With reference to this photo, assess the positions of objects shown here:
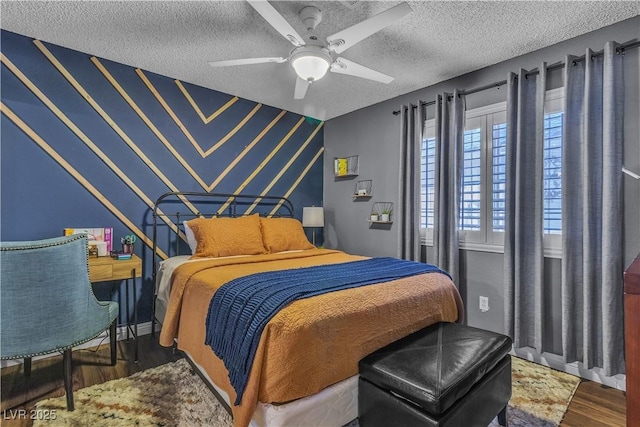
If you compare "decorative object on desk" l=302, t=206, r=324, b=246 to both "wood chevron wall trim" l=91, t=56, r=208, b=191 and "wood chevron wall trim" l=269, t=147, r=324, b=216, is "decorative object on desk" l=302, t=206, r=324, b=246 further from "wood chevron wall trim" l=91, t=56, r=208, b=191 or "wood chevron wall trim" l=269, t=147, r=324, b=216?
"wood chevron wall trim" l=91, t=56, r=208, b=191

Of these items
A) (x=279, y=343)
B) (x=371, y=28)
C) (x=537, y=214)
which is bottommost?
(x=279, y=343)

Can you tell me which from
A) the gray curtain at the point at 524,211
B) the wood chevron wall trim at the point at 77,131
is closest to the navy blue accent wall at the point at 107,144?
the wood chevron wall trim at the point at 77,131

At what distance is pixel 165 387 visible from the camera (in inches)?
83.0

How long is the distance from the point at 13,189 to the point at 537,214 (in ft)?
13.7

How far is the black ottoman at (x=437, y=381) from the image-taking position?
4.31 feet

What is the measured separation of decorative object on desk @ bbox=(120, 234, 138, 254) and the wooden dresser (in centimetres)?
303

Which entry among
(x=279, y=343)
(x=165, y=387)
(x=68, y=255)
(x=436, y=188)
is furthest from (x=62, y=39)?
(x=436, y=188)

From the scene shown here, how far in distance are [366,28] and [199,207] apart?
253 cm

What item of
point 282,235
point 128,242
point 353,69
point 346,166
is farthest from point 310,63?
point 346,166

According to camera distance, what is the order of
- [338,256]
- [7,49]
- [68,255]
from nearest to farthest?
1. [68,255]
2. [7,49]
3. [338,256]

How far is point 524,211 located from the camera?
2.62 m

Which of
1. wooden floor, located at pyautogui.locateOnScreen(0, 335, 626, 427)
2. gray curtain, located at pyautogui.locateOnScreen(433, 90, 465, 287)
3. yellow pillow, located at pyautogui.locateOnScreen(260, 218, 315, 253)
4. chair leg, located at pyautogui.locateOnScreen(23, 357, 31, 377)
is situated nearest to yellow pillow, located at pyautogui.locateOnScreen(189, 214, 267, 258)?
yellow pillow, located at pyautogui.locateOnScreen(260, 218, 315, 253)

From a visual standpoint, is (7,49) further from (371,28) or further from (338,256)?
(338,256)

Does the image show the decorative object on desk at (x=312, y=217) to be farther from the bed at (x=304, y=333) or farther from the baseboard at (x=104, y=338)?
the baseboard at (x=104, y=338)
